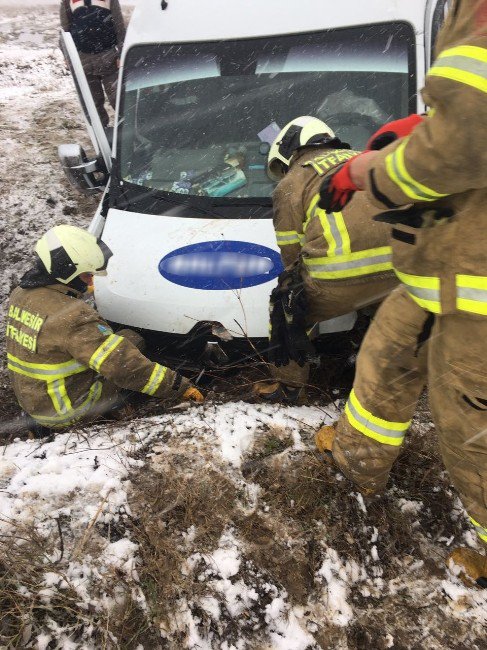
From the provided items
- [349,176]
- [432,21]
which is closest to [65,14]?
[432,21]

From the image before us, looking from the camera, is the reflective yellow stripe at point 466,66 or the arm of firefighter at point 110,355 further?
the arm of firefighter at point 110,355

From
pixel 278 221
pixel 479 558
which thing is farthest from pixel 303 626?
pixel 278 221


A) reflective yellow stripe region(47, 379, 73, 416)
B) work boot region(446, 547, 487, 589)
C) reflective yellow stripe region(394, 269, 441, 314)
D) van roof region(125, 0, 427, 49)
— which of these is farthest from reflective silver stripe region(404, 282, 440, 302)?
van roof region(125, 0, 427, 49)

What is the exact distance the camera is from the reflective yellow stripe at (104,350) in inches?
111

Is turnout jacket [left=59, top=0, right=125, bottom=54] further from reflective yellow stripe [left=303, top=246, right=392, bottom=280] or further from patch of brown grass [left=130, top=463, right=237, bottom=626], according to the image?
patch of brown grass [left=130, top=463, right=237, bottom=626]

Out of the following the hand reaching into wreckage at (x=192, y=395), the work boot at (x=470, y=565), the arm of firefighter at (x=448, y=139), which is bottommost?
the hand reaching into wreckage at (x=192, y=395)

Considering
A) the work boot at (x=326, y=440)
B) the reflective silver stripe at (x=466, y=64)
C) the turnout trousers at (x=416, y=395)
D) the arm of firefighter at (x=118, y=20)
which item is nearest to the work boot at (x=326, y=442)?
the work boot at (x=326, y=440)

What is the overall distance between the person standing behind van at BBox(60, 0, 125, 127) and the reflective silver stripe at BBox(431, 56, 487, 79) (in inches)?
221

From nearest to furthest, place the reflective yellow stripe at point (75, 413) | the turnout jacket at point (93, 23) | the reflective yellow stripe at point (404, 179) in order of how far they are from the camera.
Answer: the reflective yellow stripe at point (404, 179)
the reflective yellow stripe at point (75, 413)
the turnout jacket at point (93, 23)

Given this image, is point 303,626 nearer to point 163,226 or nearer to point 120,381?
point 120,381

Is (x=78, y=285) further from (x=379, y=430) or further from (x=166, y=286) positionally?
(x=379, y=430)

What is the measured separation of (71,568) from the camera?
1960 millimetres

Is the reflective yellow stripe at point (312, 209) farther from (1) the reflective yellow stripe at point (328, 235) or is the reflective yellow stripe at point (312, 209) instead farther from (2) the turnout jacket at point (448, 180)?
(2) the turnout jacket at point (448, 180)

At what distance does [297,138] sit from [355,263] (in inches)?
32.3
